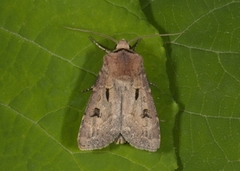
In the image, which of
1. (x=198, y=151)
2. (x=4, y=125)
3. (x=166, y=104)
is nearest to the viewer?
(x=4, y=125)

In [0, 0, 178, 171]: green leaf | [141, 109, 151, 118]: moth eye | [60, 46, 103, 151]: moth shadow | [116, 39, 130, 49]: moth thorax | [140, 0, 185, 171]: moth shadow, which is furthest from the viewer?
[140, 0, 185, 171]: moth shadow

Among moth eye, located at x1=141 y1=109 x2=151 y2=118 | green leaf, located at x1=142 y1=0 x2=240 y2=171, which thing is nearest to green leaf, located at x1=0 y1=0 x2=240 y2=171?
moth eye, located at x1=141 y1=109 x2=151 y2=118

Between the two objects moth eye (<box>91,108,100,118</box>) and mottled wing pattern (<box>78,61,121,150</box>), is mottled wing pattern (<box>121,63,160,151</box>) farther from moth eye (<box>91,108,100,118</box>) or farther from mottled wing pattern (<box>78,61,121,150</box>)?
moth eye (<box>91,108,100,118</box>)

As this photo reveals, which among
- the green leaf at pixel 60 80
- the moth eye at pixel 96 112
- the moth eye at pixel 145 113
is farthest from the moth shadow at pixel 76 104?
the moth eye at pixel 145 113

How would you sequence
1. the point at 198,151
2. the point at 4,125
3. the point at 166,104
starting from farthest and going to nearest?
1. the point at 198,151
2. the point at 166,104
3. the point at 4,125

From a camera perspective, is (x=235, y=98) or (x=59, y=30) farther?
(x=235, y=98)

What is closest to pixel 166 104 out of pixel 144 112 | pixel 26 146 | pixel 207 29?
pixel 144 112

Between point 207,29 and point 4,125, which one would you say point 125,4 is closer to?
point 207,29

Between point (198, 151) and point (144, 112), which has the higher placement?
point (144, 112)
